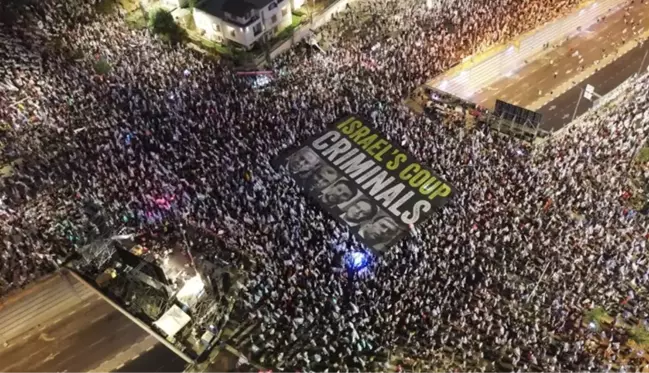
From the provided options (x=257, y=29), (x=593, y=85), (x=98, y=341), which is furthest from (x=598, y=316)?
(x=257, y=29)

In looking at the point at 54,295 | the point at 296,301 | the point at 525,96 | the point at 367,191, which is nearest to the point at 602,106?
the point at 525,96

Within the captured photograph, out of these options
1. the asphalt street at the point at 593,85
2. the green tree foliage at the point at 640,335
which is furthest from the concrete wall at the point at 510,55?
the green tree foliage at the point at 640,335

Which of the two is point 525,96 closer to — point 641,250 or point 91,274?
point 641,250

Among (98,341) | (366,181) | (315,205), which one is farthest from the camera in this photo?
(366,181)

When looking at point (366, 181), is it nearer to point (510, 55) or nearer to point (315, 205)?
point (315, 205)

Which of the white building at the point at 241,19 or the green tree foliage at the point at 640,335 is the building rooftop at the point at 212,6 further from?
the green tree foliage at the point at 640,335

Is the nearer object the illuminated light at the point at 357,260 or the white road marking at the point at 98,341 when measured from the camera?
the white road marking at the point at 98,341
